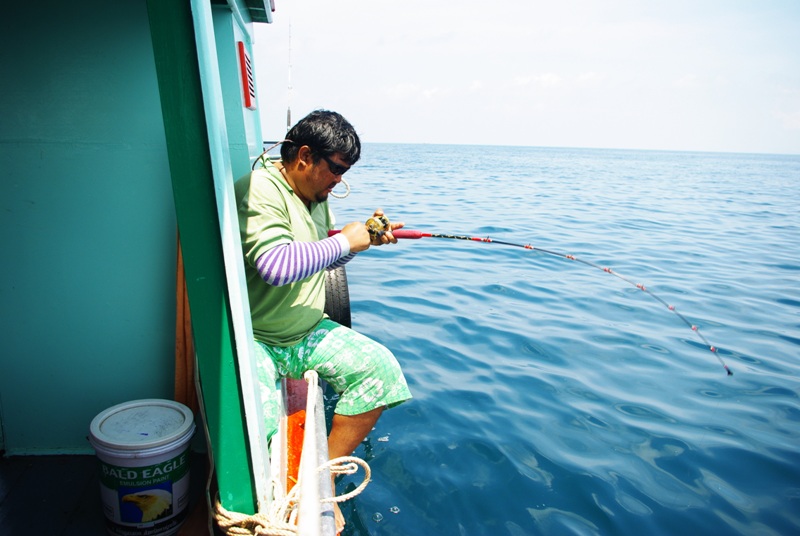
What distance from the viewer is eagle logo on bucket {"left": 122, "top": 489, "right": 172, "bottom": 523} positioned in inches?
85.9

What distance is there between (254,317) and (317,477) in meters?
0.84

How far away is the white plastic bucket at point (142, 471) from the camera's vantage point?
2145mm

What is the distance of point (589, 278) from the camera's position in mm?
8312

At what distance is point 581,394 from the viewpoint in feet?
15.6

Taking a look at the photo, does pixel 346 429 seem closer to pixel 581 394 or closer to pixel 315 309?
pixel 315 309

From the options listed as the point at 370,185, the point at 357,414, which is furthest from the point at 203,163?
the point at 370,185

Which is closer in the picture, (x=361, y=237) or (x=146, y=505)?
(x=146, y=505)

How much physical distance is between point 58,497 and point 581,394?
390cm

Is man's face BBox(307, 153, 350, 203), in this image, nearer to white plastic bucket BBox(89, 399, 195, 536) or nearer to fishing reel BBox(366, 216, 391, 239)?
fishing reel BBox(366, 216, 391, 239)

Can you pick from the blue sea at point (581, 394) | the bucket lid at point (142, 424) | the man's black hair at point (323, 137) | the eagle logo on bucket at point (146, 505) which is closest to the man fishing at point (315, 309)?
the man's black hair at point (323, 137)

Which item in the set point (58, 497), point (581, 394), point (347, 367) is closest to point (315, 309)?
point (347, 367)

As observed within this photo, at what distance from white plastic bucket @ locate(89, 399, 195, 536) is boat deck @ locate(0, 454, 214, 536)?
12cm

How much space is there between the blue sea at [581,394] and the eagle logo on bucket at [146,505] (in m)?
1.15

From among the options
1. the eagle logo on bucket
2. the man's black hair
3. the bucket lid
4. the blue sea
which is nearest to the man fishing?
the man's black hair
